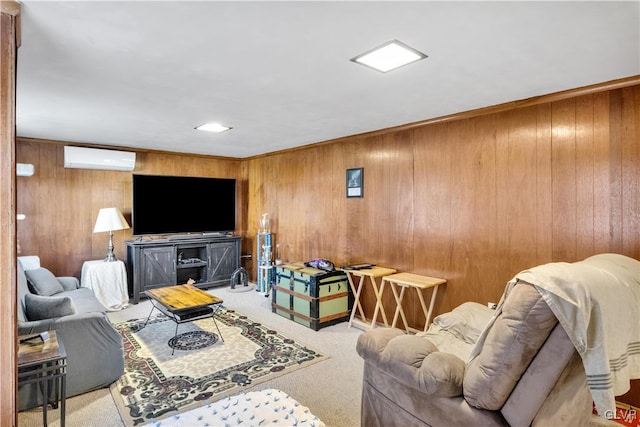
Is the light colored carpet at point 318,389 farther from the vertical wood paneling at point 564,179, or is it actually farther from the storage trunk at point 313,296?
the vertical wood paneling at point 564,179

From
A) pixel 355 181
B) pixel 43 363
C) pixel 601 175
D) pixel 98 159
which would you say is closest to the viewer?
pixel 43 363

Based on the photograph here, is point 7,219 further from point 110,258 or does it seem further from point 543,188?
point 110,258

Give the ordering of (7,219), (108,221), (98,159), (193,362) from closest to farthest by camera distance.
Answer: (7,219)
(193,362)
(108,221)
(98,159)

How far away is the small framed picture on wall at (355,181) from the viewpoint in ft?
14.3

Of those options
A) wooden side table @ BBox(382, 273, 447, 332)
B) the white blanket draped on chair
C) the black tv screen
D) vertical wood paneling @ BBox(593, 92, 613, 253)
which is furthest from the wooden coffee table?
vertical wood paneling @ BBox(593, 92, 613, 253)

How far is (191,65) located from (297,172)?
3.23 metres

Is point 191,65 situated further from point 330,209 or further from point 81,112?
point 330,209

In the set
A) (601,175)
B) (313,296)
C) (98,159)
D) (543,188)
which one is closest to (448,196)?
(543,188)

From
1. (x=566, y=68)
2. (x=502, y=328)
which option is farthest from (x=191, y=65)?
(x=566, y=68)

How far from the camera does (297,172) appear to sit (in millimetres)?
5375

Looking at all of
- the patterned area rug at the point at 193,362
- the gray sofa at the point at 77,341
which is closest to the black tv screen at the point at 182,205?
the patterned area rug at the point at 193,362

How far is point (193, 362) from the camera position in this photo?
3.11m

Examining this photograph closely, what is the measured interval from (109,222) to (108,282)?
32.4 inches

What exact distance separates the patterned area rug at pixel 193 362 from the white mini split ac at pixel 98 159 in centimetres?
233
